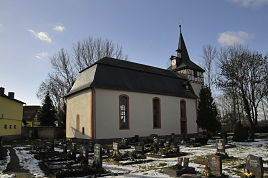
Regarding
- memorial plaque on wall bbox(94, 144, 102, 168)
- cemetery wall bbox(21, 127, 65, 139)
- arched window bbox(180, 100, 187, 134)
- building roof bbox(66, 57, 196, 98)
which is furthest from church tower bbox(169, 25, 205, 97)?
memorial plaque on wall bbox(94, 144, 102, 168)

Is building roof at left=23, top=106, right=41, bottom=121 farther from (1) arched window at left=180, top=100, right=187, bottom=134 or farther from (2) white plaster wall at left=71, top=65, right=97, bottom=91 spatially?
(1) arched window at left=180, top=100, right=187, bottom=134

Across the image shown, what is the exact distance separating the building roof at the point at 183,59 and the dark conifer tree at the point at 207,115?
6.98m

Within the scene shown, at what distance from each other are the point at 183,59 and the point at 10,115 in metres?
27.7

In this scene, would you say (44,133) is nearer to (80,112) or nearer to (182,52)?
(80,112)

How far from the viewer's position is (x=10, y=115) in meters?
30.8

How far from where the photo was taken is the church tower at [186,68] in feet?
105

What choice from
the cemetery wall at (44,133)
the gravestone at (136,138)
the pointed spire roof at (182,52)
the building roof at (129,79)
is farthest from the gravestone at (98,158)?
the pointed spire roof at (182,52)

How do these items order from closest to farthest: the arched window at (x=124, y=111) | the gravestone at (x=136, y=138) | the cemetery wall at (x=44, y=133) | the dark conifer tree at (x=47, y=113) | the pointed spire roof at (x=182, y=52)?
the gravestone at (x=136, y=138) < the arched window at (x=124, y=111) < the cemetery wall at (x=44, y=133) < the pointed spire roof at (x=182, y=52) < the dark conifer tree at (x=47, y=113)

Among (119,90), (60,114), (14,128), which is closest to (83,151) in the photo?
(119,90)

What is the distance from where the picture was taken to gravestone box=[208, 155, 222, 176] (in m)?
7.46

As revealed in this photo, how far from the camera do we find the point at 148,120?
24062mm

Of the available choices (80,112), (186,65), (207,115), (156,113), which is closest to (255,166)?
(80,112)

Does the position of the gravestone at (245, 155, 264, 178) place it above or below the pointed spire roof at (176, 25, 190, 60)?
below

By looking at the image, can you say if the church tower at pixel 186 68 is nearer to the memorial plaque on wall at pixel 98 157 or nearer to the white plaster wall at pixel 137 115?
the white plaster wall at pixel 137 115
